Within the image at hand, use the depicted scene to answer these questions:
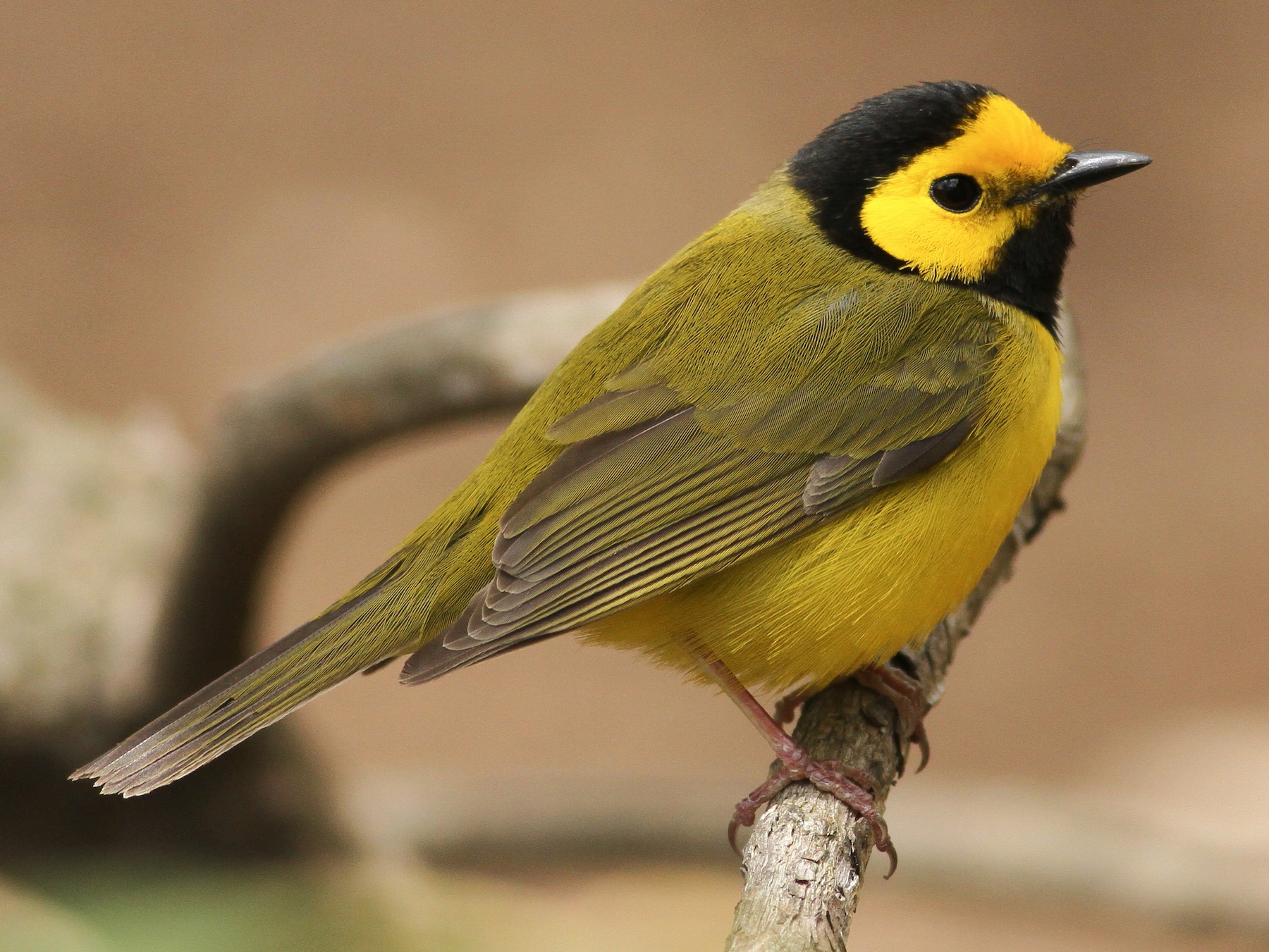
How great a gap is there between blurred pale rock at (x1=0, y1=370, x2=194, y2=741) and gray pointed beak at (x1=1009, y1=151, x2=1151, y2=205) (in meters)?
2.47

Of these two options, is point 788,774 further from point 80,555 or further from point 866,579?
point 80,555

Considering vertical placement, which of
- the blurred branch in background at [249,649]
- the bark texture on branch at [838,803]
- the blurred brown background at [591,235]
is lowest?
the bark texture on branch at [838,803]

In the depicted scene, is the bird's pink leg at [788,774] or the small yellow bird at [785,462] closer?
the bird's pink leg at [788,774]

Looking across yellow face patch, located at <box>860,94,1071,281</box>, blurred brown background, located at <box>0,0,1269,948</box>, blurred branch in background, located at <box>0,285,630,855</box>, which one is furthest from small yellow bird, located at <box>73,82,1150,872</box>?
blurred brown background, located at <box>0,0,1269,948</box>

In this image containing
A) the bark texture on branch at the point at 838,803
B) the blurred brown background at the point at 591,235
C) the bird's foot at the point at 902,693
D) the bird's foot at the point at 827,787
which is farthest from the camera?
the blurred brown background at the point at 591,235

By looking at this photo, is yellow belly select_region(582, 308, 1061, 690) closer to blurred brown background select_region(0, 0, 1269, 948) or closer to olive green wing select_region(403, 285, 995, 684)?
olive green wing select_region(403, 285, 995, 684)

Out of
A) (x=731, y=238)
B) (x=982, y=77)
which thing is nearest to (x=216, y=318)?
(x=982, y=77)

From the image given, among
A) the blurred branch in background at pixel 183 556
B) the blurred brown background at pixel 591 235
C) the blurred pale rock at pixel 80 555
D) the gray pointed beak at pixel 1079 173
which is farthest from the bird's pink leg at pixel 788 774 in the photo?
the blurred brown background at pixel 591 235

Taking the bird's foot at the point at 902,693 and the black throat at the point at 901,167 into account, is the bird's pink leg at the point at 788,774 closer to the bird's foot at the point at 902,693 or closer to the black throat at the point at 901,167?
the bird's foot at the point at 902,693

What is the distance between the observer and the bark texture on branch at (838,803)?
2.33 meters

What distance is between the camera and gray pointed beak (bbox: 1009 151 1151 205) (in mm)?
3336

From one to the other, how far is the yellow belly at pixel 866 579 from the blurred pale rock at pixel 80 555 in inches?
70.1

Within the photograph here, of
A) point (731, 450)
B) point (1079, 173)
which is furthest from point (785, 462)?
point (1079, 173)

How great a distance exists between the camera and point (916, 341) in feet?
10.7
